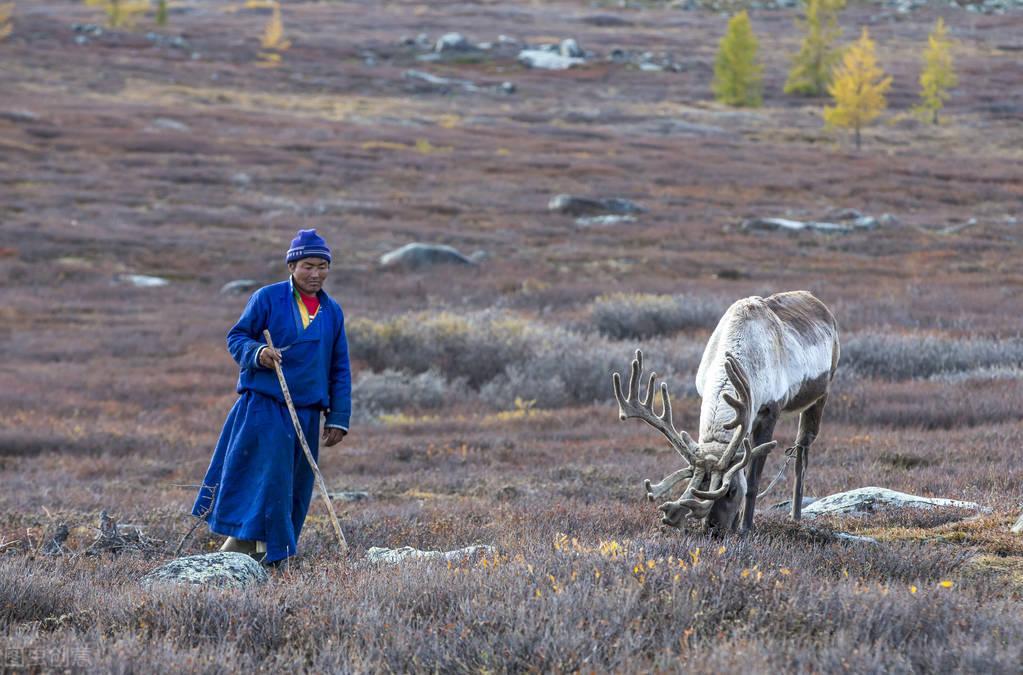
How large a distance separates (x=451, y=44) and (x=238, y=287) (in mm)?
Answer: 66341

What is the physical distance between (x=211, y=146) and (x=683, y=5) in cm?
8875

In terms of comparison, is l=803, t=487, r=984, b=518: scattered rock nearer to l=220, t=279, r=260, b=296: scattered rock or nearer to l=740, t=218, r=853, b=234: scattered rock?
l=220, t=279, r=260, b=296: scattered rock

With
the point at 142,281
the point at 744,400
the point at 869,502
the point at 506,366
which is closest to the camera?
the point at 744,400

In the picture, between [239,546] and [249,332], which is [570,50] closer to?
[249,332]

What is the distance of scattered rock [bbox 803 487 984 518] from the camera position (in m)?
7.25

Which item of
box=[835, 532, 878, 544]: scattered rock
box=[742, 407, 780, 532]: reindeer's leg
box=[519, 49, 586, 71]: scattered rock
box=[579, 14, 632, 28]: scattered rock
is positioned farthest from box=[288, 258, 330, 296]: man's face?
box=[579, 14, 632, 28]: scattered rock

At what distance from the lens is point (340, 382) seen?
6.58 metres

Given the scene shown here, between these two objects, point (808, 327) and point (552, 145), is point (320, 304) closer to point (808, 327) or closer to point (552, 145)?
point (808, 327)

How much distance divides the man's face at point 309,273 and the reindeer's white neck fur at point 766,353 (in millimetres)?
2313

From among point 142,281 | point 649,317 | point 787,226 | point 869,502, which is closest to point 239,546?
point 869,502

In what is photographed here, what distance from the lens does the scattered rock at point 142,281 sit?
22.8m

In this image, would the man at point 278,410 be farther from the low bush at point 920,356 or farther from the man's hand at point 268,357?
the low bush at point 920,356

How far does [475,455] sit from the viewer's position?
11227 millimetres

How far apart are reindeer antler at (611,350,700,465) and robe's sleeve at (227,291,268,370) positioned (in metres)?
2.04
